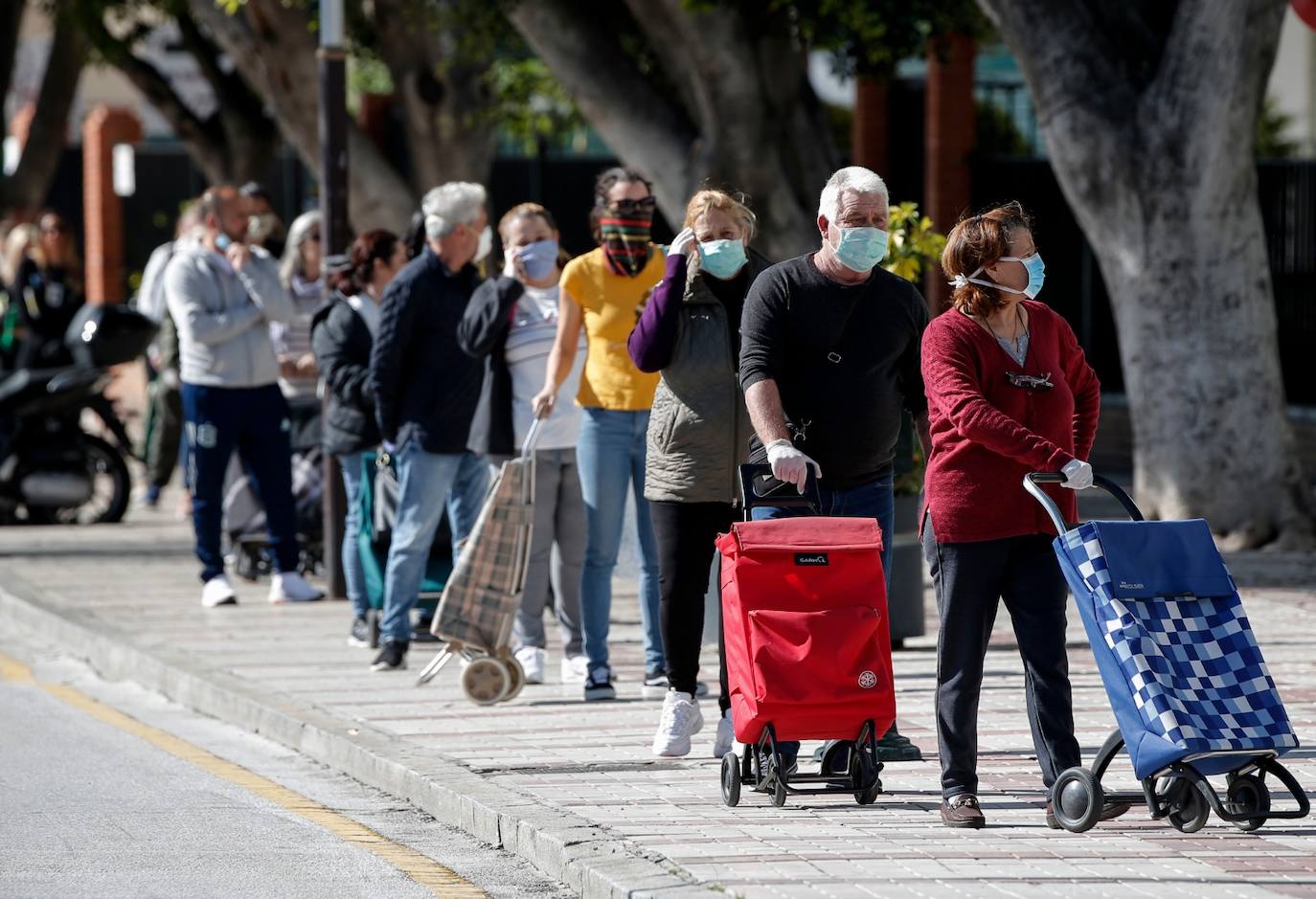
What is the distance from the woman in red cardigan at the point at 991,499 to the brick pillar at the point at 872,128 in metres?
19.3

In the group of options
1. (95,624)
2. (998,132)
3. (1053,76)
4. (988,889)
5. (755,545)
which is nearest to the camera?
(988,889)

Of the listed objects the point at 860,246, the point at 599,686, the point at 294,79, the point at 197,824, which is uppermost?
the point at 294,79

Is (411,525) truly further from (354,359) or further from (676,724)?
(676,724)

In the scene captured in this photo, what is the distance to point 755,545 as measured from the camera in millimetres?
6727

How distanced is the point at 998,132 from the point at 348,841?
71.1 feet

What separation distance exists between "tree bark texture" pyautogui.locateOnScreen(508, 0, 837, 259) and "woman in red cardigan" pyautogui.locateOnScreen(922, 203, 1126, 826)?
327 inches

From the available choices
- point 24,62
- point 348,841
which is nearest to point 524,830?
point 348,841

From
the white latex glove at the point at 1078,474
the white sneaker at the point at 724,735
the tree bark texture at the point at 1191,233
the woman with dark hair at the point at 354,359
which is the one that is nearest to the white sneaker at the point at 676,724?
the white sneaker at the point at 724,735

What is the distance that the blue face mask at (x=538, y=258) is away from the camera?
31.5 ft

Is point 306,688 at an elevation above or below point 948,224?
below

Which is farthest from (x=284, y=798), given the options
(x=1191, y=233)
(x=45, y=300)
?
(x=45, y=300)

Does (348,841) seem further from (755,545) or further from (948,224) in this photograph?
(948,224)

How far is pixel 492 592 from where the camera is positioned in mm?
9078

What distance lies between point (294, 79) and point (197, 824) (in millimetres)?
11521
